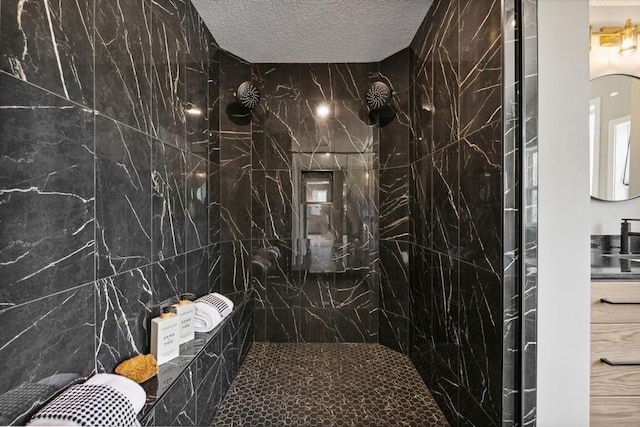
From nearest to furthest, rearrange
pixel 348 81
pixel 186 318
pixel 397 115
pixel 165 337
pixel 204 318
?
pixel 165 337, pixel 186 318, pixel 204 318, pixel 397 115, pixel 348 81

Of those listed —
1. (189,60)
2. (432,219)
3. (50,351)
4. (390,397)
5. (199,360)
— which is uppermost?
(189,60)

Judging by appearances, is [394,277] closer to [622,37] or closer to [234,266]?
[234,266]

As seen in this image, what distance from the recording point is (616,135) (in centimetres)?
207

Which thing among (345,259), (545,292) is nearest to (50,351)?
(545,292)

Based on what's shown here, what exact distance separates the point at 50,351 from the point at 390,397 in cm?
194

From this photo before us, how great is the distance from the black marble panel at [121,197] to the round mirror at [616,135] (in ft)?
9.21

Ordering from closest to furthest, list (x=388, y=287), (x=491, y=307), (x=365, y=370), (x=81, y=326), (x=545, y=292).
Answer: (x=81, y=326) < (x=545, y=292) < (x=491, y=307) < (x=365, y=370) < (x=388, y=287)

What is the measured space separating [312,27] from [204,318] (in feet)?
7.38

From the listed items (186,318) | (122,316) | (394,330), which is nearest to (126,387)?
(122,316)

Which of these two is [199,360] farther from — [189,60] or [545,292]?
[189,60]

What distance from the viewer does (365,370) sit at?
2.43 meters

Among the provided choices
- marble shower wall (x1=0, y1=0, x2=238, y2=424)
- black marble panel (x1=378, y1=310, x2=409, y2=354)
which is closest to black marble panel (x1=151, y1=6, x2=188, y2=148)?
marble shower wall (x1=0, y1=0, x2=238, y2=424)

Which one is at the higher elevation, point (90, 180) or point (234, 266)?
point (90, 180)

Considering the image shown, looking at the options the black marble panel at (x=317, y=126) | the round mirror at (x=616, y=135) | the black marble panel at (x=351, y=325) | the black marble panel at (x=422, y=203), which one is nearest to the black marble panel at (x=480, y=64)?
the black marble panel at (x=422, y=203)
